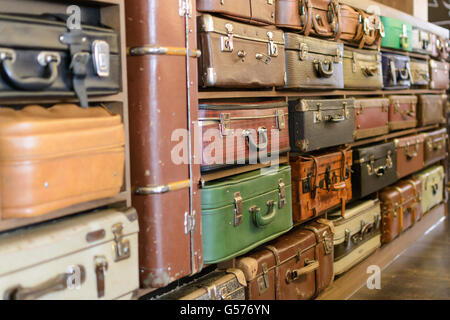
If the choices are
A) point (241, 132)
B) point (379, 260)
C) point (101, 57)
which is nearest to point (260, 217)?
point (241, 132)

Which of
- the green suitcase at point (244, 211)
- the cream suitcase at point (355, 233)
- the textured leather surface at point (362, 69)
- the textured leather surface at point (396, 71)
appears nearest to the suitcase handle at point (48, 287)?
the green suitcase at point (244, 211)

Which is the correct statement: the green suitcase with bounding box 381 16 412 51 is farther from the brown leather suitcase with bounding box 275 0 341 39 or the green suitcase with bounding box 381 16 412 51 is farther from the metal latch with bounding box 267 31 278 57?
the metal latch with bounding box 267 31 278 57

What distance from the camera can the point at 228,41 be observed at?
2.54 meters

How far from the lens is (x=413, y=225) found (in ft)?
17.0

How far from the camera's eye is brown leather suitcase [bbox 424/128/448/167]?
18.0 feet

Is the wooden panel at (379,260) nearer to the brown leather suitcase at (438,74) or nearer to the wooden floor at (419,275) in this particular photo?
the wooden floor at (419,275)

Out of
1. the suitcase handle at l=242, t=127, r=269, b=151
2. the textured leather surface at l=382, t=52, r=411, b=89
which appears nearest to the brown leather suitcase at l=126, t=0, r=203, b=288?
the suitcase handle at l=242, t=127, r=269, b=151

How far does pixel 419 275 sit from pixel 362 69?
1659mm

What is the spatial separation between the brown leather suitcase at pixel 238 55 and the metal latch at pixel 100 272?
0.98m

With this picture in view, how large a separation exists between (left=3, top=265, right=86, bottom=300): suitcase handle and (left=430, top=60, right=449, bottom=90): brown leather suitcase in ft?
15.8

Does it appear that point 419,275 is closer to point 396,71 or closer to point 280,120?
point 396,71

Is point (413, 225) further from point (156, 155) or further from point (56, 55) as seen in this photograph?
point (56, 55)
